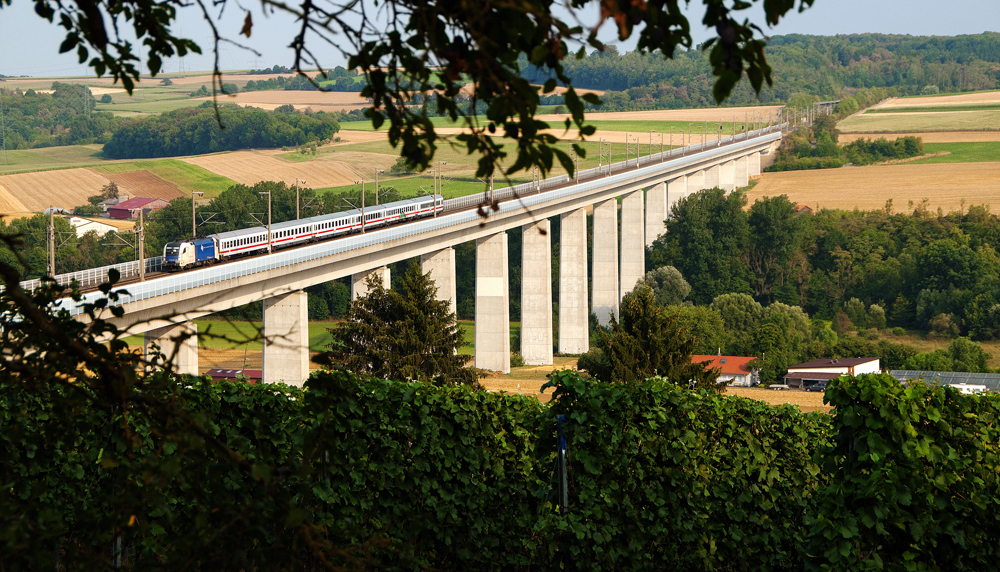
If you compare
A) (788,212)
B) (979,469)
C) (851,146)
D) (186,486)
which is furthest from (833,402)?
(851,146)

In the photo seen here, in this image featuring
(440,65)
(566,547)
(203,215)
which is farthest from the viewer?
(203,215)

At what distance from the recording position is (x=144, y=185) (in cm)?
12950

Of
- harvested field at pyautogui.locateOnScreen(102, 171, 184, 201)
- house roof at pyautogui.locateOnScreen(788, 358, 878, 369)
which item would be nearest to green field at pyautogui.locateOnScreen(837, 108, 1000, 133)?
house roof at pyautogui.locateOnScreen(788, 358, 878, 369)

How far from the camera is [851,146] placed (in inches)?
6348

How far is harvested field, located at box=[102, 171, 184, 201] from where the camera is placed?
126m

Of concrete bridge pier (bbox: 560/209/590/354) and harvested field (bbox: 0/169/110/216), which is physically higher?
harvested field (bbox: 0/169/110/216)

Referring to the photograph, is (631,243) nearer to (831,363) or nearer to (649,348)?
(831,363)

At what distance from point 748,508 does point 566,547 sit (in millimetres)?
2446

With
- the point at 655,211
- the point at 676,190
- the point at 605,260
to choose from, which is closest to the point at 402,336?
the point at 605,260

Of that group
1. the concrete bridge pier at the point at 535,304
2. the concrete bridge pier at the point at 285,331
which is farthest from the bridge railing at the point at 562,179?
the concrete bridge pier at the point at 285,331

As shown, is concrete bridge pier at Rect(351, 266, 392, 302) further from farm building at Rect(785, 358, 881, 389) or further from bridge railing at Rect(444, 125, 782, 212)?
farm building at Rect(785, 358, 881, 389)

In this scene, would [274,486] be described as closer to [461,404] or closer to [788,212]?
[461,404]

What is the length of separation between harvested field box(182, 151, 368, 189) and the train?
62.7 m

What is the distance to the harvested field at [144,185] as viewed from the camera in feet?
413
